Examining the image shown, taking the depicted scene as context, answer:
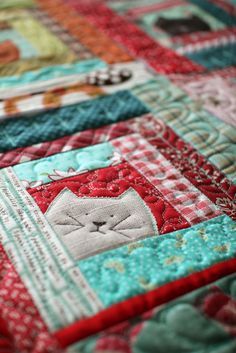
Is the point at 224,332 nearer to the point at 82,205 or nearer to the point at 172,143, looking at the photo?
the point at 82,205

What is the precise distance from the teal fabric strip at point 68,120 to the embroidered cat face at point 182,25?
1.41 ft

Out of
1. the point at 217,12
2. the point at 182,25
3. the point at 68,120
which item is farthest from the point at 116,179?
the point at 217,12

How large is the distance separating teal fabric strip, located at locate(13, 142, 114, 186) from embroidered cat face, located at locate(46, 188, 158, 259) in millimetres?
74

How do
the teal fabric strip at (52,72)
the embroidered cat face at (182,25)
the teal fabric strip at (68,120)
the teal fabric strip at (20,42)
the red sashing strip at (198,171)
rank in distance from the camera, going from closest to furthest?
the red sashing strip at (198,171) → the teal fabric strip at (68,120) → the teal fabric strip at (52,72) → the teal fabric strip at (20,42) → the embroidered cat face at (182,25)

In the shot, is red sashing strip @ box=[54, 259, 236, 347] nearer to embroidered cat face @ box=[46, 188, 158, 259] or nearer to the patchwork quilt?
the patchwork quilt

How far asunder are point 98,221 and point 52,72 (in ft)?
2.01

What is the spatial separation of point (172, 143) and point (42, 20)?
75 centimetres

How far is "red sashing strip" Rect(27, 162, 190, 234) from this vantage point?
3.04ft

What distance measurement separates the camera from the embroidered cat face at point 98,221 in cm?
85

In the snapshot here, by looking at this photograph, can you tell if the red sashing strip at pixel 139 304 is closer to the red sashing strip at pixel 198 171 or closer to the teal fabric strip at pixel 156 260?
the teal fabric strip at pixel 156 260

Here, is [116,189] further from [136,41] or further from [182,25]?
[182,25]

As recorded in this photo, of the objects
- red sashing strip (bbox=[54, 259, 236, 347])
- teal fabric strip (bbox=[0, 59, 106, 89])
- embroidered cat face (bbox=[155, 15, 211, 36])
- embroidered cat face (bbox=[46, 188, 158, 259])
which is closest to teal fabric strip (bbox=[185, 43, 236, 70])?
embroidered cat face (bbox=[155, 15, 211, 36])

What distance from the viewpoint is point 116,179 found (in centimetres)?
101

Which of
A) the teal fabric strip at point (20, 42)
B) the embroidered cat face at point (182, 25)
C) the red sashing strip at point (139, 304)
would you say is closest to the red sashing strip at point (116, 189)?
the red sashing strip at point (139, 304)
